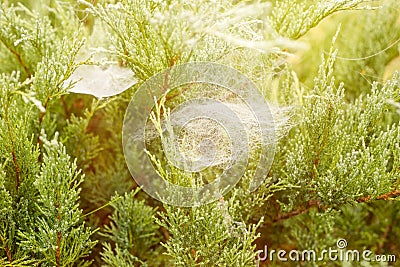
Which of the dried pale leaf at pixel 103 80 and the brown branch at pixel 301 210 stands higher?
the dried pale leaf at pixel 103 80

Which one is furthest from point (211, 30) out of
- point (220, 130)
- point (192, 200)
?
point (192, 200)

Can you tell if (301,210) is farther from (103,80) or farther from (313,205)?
(103,80)

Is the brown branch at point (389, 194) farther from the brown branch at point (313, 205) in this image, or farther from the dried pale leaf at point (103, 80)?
the dried pale leaf at point (103, 80)

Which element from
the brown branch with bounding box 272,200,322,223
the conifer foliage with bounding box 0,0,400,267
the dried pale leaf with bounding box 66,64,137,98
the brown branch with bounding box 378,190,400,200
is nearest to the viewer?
the conifer foliage with bounding box 0,0,400,267

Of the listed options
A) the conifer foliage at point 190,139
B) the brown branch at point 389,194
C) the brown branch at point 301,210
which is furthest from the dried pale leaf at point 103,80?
the brown branch at point 389,194

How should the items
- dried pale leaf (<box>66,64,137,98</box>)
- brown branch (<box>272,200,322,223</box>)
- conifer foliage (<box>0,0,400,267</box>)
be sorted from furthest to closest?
1. dried pale leaf (<box>66,64,137,98</box>)
2. brown branch (<box>272,200,322,223</box>)
3. conifer foliage (<box>0,0,400,267</box>)

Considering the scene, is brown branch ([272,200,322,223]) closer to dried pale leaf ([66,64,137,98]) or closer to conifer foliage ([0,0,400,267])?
conifer foliage ([0,0,400,267])

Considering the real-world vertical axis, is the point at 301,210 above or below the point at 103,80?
below

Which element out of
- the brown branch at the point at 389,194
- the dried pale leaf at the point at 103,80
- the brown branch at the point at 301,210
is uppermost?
the dried pale leaf at the point at 103,80

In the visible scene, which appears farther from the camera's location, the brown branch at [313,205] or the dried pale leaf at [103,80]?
the dried pale leaf at [103,80]

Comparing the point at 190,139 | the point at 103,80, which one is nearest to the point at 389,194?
the point at 190,139

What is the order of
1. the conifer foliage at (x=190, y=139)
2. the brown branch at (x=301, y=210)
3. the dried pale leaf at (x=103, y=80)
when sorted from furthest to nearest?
the dried pale leaf at (x=103, y=80) → the brown branch at (x=301, y=210) → the conifer foliage at (x=190, y=139)

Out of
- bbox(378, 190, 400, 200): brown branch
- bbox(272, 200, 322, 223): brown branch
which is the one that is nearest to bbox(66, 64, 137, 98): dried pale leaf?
bbox(272, 200, 322, 223): brown branch

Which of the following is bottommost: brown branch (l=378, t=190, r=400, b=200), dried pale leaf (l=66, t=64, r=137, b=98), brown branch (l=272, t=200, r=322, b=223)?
brown branch (l=272, t=200, r=322, b=223)
